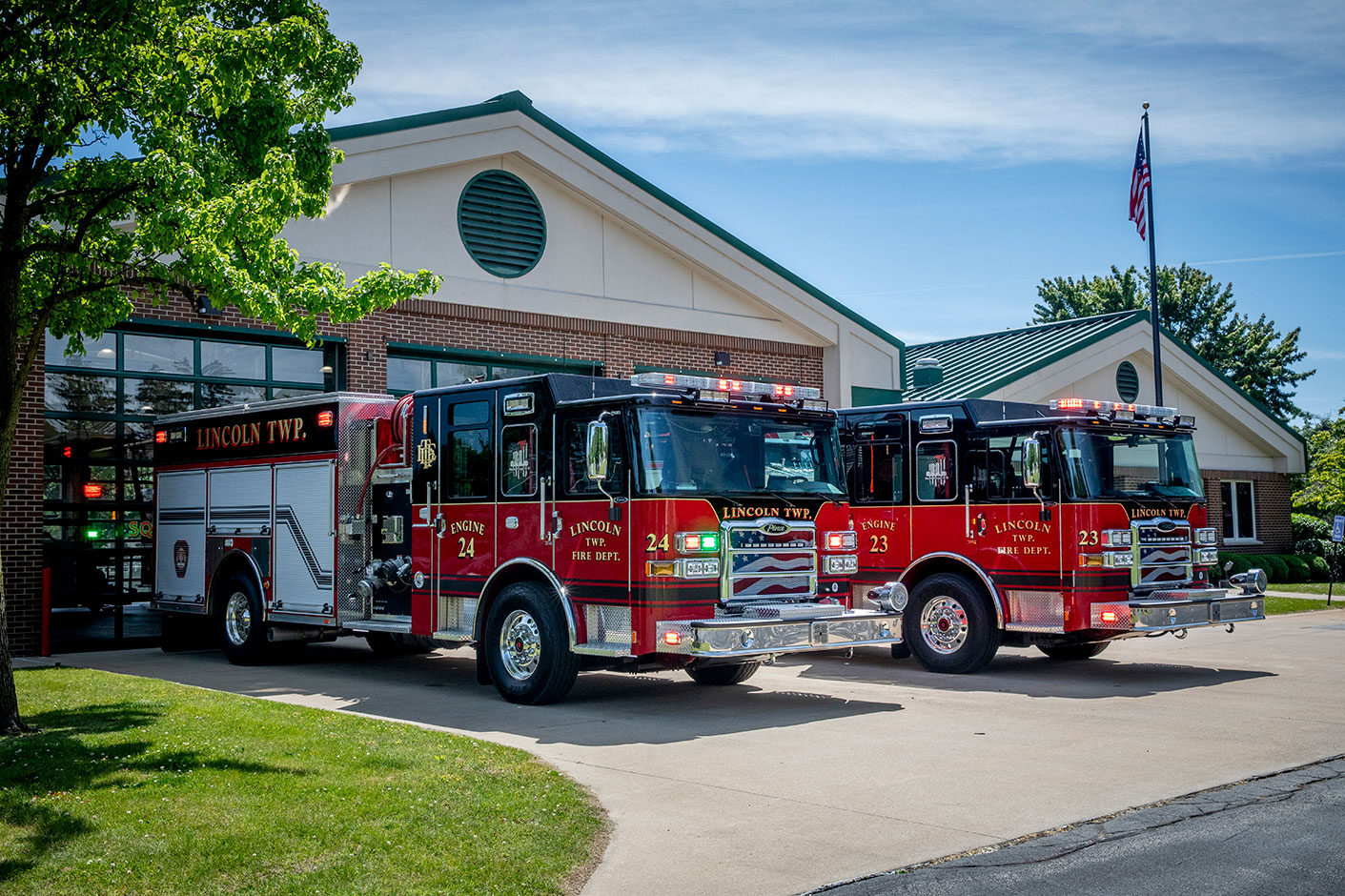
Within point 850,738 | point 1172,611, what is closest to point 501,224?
point 1172,611

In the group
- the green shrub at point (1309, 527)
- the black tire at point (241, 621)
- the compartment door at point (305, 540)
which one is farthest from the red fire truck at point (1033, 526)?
the green shrub at point (1309, 527)

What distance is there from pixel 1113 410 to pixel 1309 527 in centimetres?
2509

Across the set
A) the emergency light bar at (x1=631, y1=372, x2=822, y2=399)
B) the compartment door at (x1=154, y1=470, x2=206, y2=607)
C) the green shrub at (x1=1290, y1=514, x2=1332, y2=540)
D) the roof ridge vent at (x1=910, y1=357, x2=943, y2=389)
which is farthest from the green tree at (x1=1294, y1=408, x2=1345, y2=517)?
the compartment door at (x1=154, y1=470, x2=206, y2=607)

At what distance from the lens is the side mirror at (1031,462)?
12836mm

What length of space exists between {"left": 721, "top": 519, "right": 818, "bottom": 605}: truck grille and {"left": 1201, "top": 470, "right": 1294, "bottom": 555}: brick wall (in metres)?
24.9

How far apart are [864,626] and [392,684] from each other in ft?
16.6

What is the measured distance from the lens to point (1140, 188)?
24375mm

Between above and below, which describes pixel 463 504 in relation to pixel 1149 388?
below

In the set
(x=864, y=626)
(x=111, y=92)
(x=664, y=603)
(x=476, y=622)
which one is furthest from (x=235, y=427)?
(x=864, y=626)

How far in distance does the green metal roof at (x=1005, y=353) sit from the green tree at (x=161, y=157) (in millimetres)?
17580

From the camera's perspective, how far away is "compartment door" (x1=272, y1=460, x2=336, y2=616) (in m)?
13.9

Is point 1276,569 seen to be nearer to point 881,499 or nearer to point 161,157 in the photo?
point 881,499

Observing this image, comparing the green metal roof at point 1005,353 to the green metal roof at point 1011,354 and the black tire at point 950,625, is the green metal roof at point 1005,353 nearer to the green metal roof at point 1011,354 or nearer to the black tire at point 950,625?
the green metal roof at point 1011,354

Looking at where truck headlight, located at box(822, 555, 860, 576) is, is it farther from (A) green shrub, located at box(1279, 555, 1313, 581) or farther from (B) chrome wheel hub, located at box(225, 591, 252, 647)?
(A) green shrub, located at box(1279, 555, 1313, 581)
